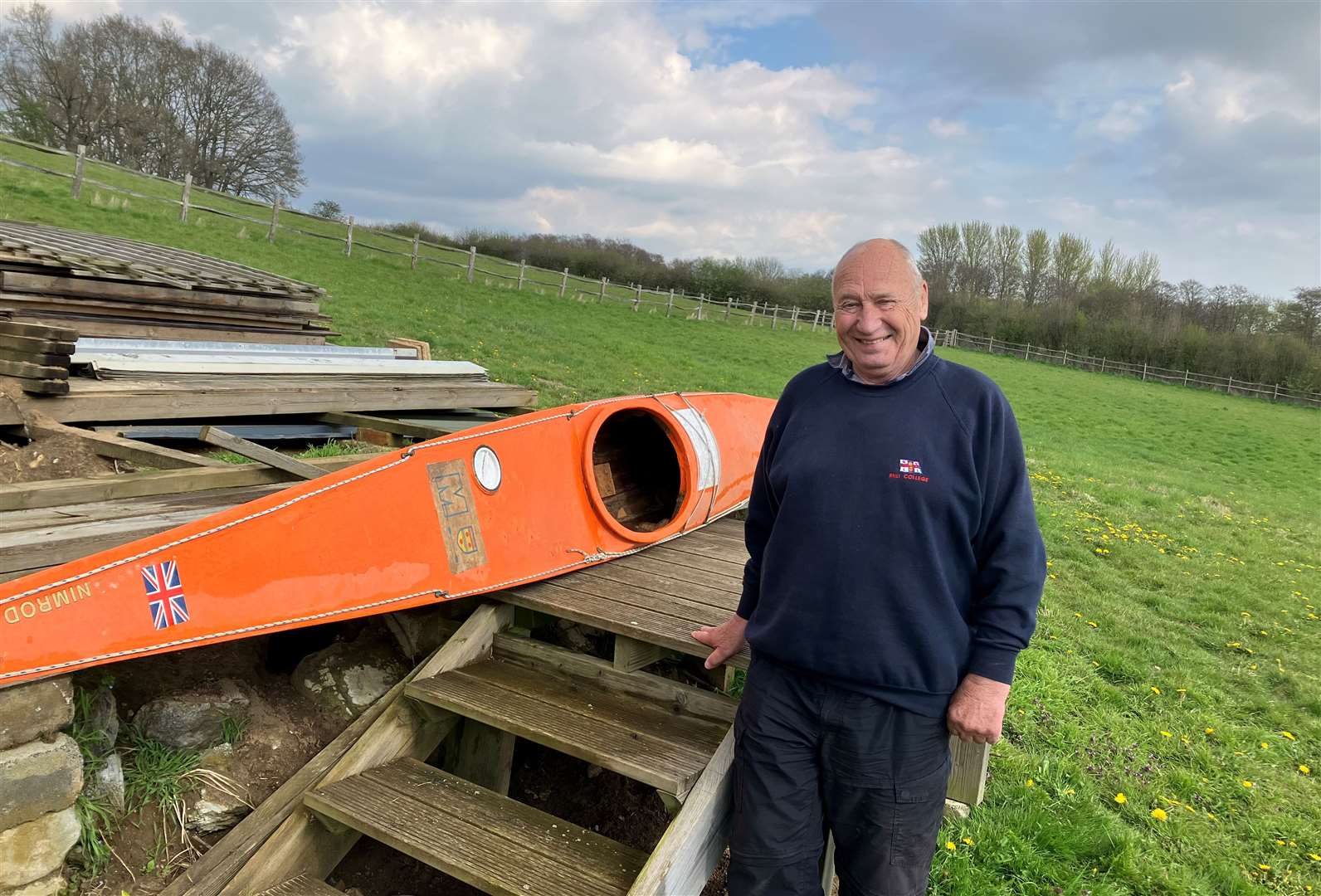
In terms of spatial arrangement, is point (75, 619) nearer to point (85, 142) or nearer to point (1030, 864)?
point (1030, 864)

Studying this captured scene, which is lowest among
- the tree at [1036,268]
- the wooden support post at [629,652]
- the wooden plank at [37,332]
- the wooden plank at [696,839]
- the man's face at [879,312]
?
the wooden plank at [696,839]

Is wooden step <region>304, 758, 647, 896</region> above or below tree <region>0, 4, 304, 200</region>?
below

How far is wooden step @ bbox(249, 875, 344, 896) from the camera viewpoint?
2.50 metres

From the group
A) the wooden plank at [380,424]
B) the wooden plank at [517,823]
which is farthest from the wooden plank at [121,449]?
the wooden plank at [517,823]

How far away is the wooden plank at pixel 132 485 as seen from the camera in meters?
3.24

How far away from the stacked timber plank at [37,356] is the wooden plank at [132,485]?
810 mm

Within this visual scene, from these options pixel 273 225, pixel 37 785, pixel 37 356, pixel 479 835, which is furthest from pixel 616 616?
pixel 273 225

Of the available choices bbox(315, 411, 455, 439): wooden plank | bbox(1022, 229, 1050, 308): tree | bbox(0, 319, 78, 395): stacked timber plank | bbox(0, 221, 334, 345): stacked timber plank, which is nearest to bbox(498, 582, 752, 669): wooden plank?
bbox(315, 411, 455, 439): wooden plank

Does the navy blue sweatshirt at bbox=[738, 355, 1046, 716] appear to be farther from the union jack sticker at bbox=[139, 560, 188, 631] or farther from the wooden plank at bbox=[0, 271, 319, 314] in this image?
the wooden plank at bbox=[0, 271, 319, 314]

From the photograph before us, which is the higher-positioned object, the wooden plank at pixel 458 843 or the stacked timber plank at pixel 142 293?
the stacked timber plank at pixel 142 293

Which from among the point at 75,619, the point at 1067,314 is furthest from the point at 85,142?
the point at 1067,314

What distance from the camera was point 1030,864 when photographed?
3150 millimetres

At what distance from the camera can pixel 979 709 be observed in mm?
1979

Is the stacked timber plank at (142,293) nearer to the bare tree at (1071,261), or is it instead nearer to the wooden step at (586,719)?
the wooden step at (586,719)
